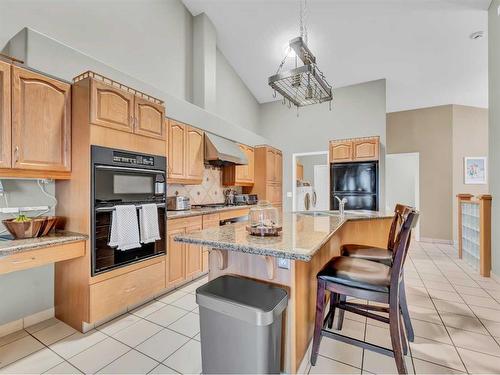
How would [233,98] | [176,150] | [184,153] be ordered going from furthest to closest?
[233,98] < [184,153] < [176,150]

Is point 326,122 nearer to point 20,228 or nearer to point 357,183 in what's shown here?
point 357,183

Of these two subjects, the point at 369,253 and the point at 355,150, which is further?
the point at 355,150

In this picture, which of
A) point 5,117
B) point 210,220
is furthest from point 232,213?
point 5,117

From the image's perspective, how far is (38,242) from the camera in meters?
1.85

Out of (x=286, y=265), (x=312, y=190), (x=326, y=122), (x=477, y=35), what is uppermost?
(x=477, y=35)

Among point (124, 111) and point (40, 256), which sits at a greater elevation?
point (124, 111)

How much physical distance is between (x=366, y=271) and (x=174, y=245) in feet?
7.03

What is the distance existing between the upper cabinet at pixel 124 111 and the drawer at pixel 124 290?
143 centimetres

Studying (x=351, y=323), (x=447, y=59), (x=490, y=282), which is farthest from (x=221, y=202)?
(x=447, y=59)

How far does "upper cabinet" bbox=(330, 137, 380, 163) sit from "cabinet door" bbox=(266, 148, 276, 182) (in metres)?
1.31

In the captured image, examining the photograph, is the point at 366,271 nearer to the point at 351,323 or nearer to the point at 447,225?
the point at 351,323

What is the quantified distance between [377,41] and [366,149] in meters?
1.82

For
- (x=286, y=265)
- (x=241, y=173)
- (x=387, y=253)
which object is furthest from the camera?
(x=241, y=173)

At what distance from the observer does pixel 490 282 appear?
10.5ft
